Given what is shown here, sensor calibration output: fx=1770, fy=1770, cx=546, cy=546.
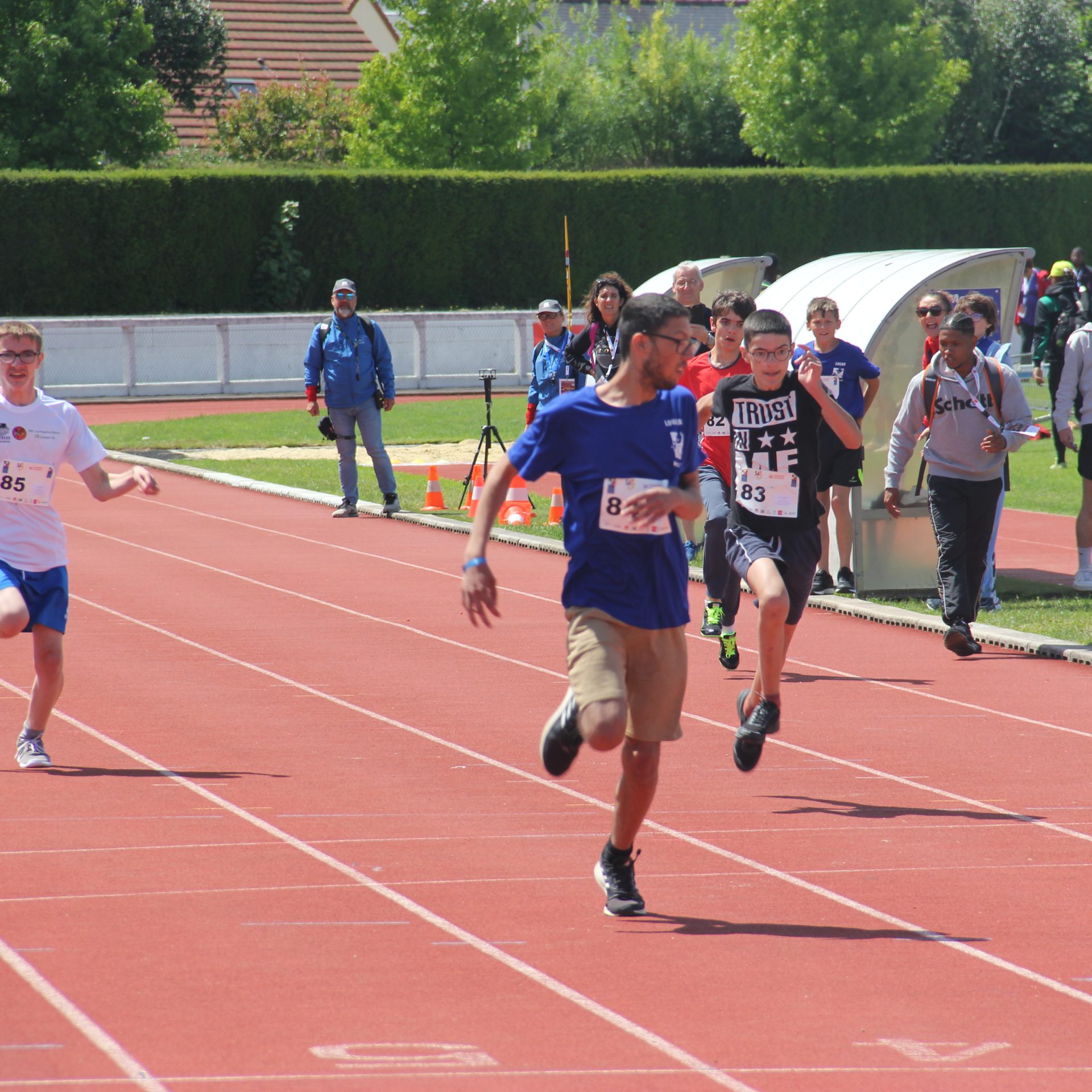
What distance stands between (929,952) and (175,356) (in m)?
28.4

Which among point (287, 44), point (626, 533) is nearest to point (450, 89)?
point (287, 44)

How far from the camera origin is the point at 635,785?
18.1 feet

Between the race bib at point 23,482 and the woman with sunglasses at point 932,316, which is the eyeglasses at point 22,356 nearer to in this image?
the race bib at point 23,482

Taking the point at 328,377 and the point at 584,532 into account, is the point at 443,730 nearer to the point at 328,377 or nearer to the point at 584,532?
the point at 584,532

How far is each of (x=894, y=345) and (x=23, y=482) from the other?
7225mm

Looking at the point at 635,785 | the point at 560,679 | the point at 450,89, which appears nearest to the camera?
the point at 635,785

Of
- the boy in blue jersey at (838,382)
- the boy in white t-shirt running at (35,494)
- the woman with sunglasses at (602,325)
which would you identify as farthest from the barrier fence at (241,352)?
the boy in white t-shirt running at (35,494)

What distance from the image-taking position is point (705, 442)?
9.51m

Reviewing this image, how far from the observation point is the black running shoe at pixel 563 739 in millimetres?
5332

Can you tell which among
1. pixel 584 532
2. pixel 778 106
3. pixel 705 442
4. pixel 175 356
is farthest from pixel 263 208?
pixel 584 532

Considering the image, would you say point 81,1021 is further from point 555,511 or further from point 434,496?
point 434,496

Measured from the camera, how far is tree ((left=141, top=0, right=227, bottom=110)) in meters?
43.3

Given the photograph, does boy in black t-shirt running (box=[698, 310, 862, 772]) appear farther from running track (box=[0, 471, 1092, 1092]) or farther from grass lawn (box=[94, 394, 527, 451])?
grass lawn (box=[94, 394, 527, 451])

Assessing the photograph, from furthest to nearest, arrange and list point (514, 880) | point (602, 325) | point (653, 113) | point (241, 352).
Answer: point (653, 113)
point (241, 352)
point (602, 325)
point (514, 880)
